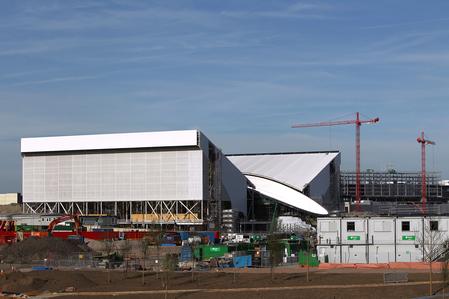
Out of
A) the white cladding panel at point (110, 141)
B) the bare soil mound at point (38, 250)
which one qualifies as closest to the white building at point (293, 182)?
the white cladding panel at point (110, 141)

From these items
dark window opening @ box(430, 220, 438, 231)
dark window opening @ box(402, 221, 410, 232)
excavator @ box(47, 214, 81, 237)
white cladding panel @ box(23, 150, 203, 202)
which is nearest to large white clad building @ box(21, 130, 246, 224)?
white cladding panel @ box(23, 150, 203, 202)

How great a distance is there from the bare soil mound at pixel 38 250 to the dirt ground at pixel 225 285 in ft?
78.5

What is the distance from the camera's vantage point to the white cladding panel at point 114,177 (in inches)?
5856

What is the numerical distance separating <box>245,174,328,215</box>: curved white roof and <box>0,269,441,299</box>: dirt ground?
348 feet

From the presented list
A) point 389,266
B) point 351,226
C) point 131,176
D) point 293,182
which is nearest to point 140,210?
point 131,176

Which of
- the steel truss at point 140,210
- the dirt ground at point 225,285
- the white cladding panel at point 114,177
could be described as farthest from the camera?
the steel truss at point 140,210

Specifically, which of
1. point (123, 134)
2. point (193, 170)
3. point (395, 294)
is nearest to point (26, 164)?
point (123, 134)

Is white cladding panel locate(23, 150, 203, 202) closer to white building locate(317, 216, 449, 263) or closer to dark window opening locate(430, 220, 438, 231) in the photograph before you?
white building locate(317, 216, 449, 263)

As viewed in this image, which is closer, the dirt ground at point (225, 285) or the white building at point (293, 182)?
the dirt ground at point (225, 285)

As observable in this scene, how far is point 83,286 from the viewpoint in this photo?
56469 millimetres

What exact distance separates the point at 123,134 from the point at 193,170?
16334 millimetres

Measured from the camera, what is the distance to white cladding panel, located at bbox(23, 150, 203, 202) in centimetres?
14875

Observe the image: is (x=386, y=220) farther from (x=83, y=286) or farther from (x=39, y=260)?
(x=39, y=260)

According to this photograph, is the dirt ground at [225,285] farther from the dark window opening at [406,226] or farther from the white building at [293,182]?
the white building at [293,182]
